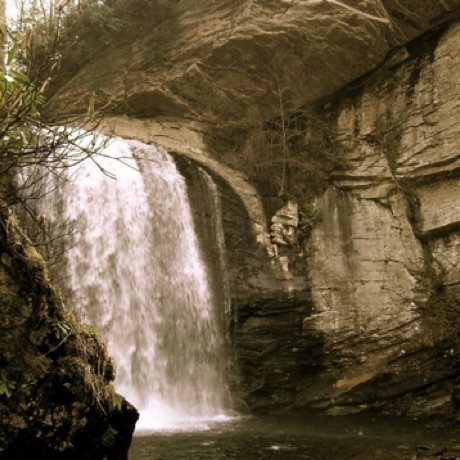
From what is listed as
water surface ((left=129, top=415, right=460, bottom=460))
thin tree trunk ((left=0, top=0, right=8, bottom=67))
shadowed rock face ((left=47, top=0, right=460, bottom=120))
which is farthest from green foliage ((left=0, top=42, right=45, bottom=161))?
shadowed rock face ((left=47, top=0, right=460, bottom=120))

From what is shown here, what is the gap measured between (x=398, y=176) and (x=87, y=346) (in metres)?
9.51

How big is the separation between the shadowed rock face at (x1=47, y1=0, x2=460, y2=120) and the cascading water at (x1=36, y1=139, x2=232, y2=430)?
123 inches

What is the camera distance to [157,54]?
539 inches

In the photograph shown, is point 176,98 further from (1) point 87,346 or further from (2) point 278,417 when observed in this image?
(1) point 87,346

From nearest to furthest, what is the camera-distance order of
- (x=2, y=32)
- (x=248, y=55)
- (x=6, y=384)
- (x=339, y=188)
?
(x=2, y=32), (x=6, y=384), (x=339, y=188), (x=248, y=55)

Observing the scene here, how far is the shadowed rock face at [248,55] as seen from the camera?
12.2m

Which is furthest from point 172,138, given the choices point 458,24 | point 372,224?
point 458,24

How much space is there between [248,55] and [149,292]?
6797 millimetres

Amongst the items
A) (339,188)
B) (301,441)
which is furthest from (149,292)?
(339,188)

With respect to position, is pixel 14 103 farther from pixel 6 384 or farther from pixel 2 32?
pixel 6 384

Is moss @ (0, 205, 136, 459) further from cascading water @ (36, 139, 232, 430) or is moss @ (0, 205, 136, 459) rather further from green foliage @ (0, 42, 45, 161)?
cascading water @ (36, 139, 232, 430)

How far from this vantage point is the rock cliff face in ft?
32.5

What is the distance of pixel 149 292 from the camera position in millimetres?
9508

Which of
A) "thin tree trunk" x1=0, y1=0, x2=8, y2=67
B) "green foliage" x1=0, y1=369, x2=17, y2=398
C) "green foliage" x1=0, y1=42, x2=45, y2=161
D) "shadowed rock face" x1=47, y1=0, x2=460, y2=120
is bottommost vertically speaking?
"green foliage" x1=0, y1=369, x2=17, y2=398
